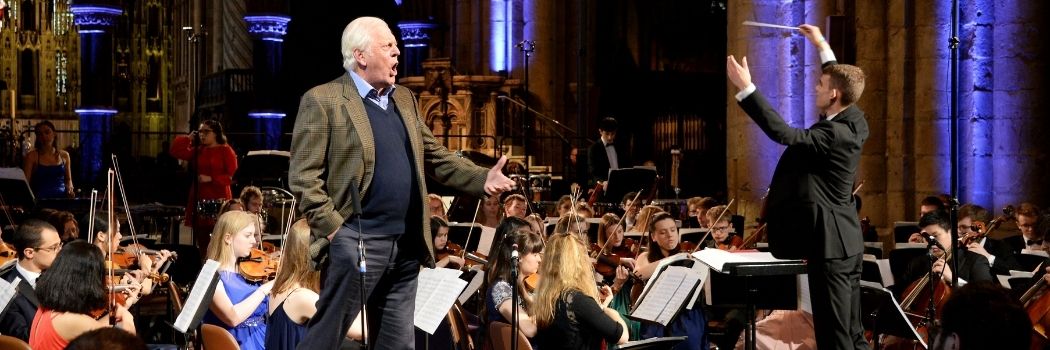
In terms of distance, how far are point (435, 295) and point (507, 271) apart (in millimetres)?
712

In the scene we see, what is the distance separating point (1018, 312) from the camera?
12.1 ft

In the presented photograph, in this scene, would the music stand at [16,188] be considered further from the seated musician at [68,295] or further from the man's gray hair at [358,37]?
the man's gray hair at [358,37]

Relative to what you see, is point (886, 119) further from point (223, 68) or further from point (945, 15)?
point (223, 68)

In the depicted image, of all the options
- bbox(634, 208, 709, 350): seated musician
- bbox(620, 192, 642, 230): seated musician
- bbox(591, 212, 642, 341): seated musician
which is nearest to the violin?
bbox(591, 212, 642, 341): seated musician

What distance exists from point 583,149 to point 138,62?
23295 millimetres

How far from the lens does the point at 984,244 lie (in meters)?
9.17

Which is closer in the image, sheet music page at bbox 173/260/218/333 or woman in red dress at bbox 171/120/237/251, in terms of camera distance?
sheet music page at bbox 173/260/218/333

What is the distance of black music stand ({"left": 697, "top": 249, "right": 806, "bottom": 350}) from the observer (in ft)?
20.3

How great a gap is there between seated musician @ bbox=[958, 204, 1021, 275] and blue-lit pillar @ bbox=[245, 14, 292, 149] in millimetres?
15819

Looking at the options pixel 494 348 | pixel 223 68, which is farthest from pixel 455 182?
pixel 223 68

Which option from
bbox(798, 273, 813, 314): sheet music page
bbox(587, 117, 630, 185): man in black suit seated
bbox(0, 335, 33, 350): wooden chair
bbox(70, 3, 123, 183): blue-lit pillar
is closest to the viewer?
bbox(0, 335, 33, 350): wooden chair

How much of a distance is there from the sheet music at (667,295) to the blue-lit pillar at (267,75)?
17.5 m

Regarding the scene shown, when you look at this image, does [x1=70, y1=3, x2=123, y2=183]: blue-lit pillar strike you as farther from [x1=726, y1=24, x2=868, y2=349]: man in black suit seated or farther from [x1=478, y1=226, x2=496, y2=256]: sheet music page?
[x1=726, y1=24, x2=868, y2=349]: man in black suit seated

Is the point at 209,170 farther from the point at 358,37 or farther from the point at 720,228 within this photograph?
the point at 358,37
